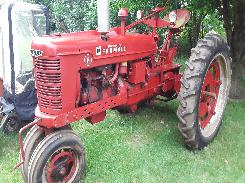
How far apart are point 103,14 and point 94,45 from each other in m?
0.38

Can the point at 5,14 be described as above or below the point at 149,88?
above

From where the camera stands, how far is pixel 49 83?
360cm

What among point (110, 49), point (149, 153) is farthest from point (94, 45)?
point (149, 153)

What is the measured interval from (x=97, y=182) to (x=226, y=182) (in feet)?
4.42

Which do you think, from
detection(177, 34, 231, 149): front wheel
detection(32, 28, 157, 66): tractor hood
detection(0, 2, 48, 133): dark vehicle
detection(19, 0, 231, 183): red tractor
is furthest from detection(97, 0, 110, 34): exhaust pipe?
detection(0, 2, 48, 133): dark vehicle

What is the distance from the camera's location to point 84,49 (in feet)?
12.3

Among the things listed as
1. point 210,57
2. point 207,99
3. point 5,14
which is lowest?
point 207,99

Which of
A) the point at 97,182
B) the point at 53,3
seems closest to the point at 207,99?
the point at 97,182

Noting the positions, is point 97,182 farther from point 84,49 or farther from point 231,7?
point 231,7

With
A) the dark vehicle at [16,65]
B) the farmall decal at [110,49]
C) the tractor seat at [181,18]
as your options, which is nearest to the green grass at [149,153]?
the dark vehicle at [16,65]

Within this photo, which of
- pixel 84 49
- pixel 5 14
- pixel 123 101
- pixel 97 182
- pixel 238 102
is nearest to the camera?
pixel 84 49

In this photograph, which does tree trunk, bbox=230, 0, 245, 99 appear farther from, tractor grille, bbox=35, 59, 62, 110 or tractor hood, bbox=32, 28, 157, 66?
tractor grille, bbox=35, 59, 62, 110

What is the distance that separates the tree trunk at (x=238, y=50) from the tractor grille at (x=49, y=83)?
12.3 feet

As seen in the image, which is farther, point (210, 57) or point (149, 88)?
point (149, 88)
